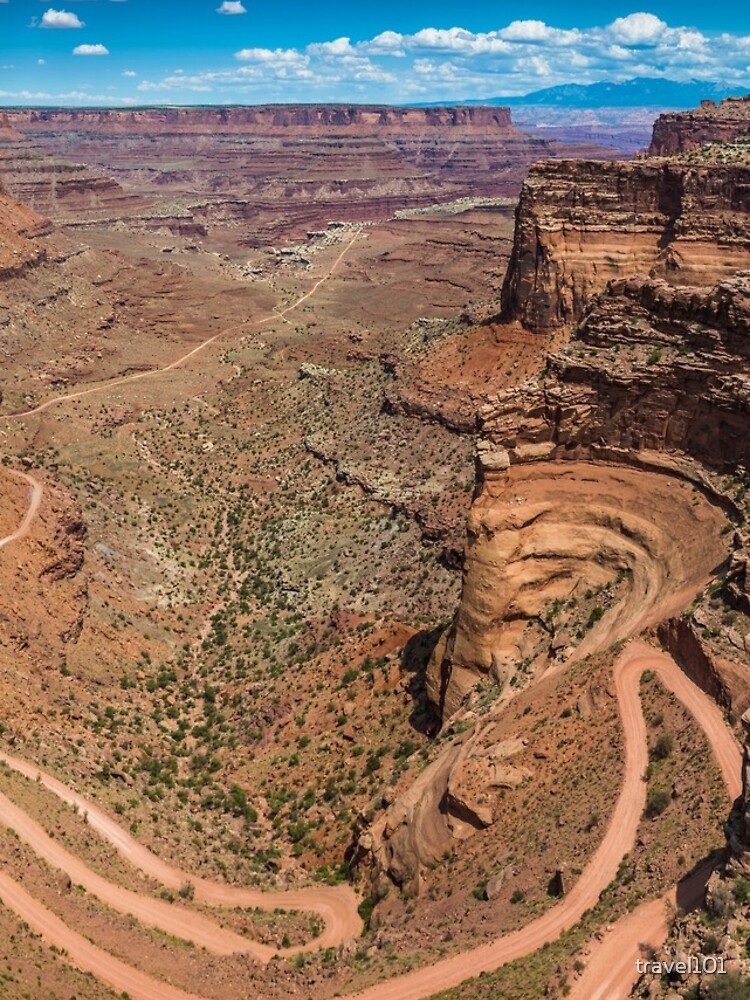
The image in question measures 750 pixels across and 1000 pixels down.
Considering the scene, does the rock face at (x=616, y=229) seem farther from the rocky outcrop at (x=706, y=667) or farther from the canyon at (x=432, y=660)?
the rocky outcrop at (x=706, y=667)

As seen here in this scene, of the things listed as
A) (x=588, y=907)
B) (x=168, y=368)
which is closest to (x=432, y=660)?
(x=588, y=907)

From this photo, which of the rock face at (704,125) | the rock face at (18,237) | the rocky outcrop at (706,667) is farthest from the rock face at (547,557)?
the rock face at (18,237)

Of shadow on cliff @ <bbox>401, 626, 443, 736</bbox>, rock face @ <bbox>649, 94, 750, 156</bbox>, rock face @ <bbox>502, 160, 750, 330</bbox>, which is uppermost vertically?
rock face @ <bbox>649, 94, 750, 156</bbox>

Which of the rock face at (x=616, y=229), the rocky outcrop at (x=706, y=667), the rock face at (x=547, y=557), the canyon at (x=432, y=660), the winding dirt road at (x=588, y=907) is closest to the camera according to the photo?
the winding dirt road at (x=588, y=907)

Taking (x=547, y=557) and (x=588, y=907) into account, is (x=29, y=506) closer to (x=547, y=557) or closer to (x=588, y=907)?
(x=547, y=557)

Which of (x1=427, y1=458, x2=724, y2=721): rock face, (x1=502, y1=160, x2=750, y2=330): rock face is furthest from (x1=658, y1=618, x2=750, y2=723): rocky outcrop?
(x1=502, y1=160, x2=750, y2=330): rock face

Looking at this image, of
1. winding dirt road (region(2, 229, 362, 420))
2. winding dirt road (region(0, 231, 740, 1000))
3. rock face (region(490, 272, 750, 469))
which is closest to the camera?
winding dirt road (region(0, 231, 740, 1000))

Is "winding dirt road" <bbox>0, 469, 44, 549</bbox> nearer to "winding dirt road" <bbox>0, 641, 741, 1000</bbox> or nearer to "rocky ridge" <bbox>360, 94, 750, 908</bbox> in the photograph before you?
"winding dirt road" <bbox>0, 641, 741, 1000</bbox>
